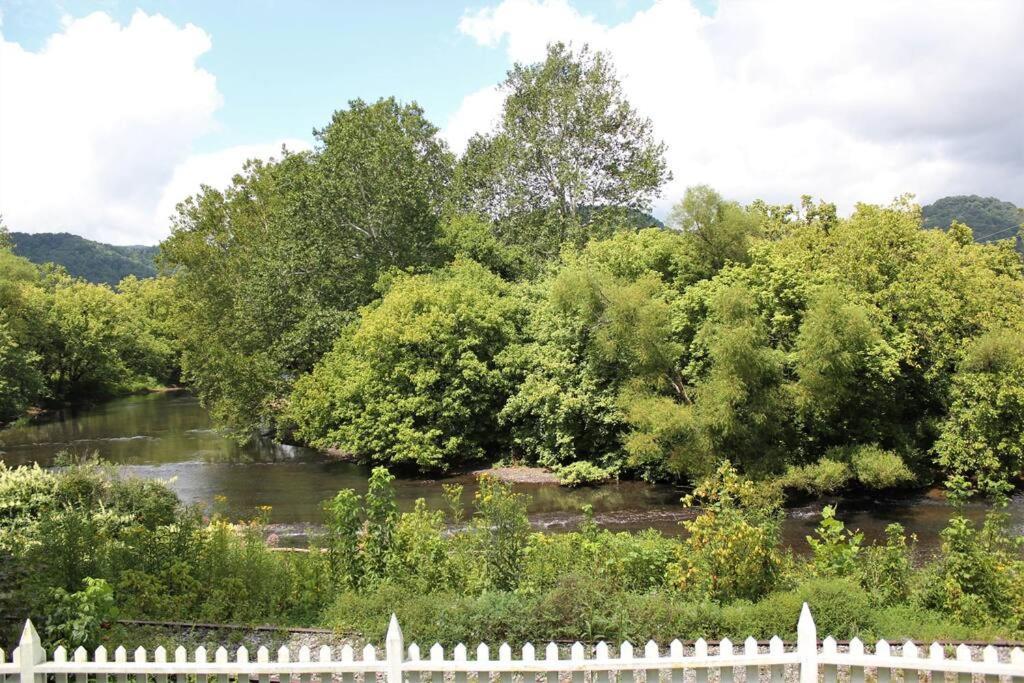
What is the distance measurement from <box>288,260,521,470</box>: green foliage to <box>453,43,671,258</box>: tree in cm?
720

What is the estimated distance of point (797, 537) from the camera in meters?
17.0

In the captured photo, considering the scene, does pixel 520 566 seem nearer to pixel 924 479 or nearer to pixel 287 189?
pixel 924 479

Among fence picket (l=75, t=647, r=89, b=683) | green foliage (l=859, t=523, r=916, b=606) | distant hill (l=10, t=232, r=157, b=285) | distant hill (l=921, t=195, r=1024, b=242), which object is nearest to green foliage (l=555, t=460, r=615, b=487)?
green foliage (l=859, t=523, r=916, b=606)

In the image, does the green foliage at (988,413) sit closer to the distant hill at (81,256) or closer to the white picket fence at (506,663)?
the white picket fence at (506,663)

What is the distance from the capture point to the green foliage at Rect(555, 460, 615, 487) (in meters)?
23.9

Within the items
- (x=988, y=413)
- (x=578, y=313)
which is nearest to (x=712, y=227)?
(x=578, y=313)

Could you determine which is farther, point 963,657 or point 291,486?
point 291,486

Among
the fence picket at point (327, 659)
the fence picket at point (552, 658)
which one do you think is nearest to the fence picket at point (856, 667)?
the fence picket at point (552, 658)

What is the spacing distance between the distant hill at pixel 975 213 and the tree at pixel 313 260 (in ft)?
196

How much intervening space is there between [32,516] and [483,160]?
2648 centimetres

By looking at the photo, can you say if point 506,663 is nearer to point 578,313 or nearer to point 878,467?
point 878,467

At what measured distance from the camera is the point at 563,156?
33.1 metres

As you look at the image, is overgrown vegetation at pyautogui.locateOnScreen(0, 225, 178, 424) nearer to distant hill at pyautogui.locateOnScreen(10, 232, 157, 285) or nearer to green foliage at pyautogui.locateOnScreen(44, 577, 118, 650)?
green foliage at pyautogui.locateOnScreen(44, 577, 118, 650)

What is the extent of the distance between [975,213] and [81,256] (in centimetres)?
15660
